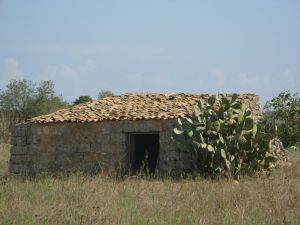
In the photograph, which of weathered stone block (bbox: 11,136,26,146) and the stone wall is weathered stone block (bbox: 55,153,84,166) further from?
weathered stone block (bbox: 11,136,26,146)

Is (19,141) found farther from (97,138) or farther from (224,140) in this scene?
(224,140)

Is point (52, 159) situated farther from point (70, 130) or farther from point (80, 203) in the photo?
point (80, 203)

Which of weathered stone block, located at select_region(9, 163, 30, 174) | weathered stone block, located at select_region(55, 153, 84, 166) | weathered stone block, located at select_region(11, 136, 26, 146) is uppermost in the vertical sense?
weathered stone block, located at select_region(11, 136, 26, 146)

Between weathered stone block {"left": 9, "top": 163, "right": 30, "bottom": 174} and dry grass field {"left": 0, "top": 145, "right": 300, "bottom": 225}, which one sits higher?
weathered stone block {"left": 9, "top": 163, "right": 30, "bottom": 174}

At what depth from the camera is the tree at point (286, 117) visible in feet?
79.5

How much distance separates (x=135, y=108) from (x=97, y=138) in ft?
5.30

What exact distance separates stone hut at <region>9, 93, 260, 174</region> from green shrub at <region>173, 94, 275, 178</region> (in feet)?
2.23

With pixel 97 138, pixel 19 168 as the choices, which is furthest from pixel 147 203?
pixel 19 168

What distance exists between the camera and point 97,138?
548 inches

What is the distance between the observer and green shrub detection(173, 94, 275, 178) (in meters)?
12.5

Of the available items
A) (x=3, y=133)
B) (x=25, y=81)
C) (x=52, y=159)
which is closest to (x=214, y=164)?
(x=52, y=159)

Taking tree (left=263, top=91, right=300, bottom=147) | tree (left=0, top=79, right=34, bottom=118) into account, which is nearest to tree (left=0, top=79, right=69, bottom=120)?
tree (left=0, top=79, right=34, bottom=118)

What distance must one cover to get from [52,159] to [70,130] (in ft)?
3.48

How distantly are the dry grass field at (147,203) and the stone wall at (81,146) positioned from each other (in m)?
2.76
